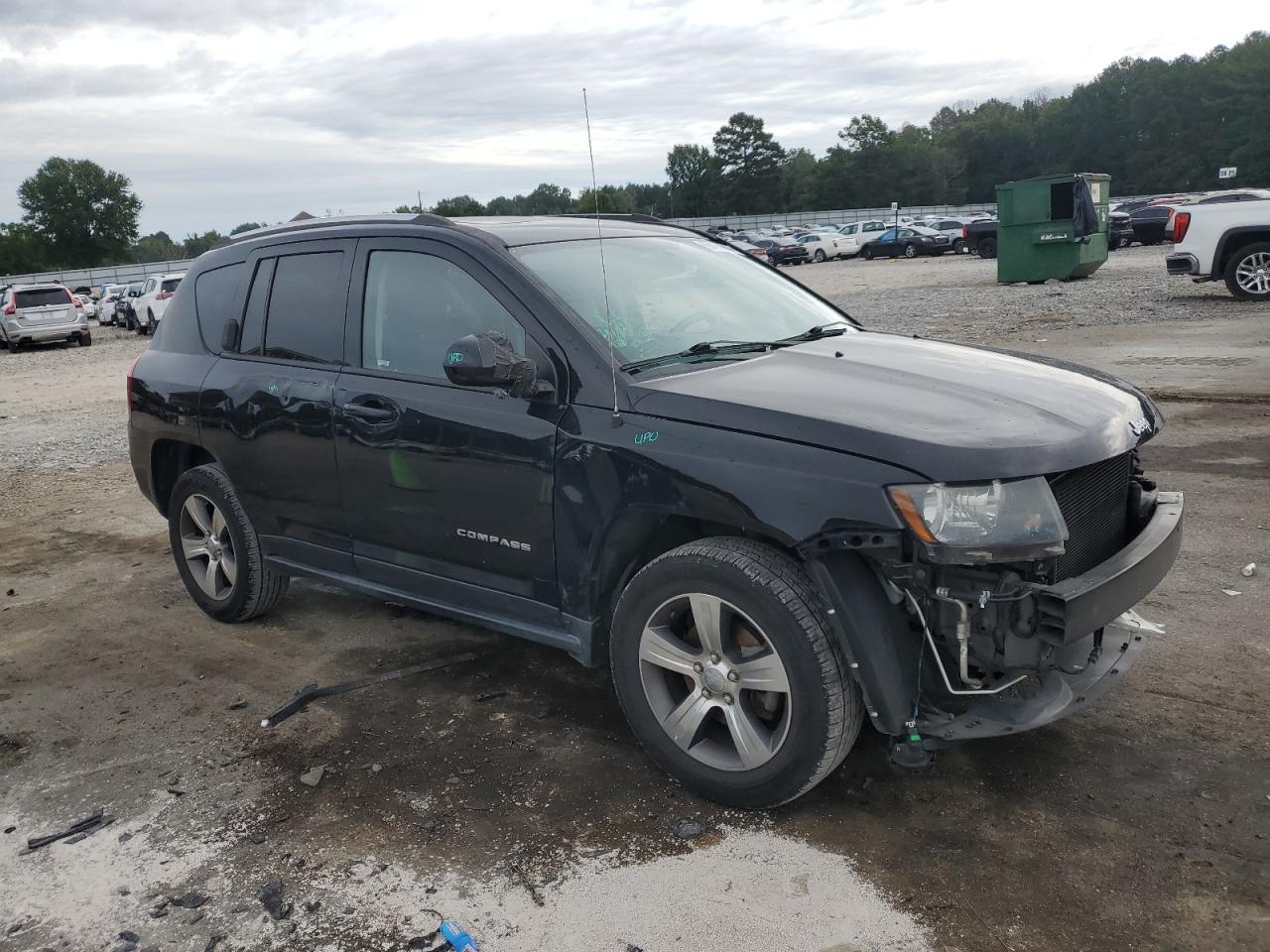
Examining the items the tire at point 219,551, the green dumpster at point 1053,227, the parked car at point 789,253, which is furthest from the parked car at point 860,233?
the tire at point 219,551

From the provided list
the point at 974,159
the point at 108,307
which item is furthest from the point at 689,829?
the point at 974,159

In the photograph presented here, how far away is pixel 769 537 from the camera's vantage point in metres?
3.25

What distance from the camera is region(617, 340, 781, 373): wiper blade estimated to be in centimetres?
368

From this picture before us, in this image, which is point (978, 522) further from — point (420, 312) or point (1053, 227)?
point (1053, 227)

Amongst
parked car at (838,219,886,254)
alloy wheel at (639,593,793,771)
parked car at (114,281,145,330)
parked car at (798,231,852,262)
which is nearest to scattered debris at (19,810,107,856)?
alloy wheel at (639,593,793,771)

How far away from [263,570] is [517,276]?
224 cm

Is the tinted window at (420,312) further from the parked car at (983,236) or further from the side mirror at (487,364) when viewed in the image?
the parked car at (983,236)

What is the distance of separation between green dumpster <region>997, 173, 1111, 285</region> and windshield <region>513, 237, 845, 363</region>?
721 inches

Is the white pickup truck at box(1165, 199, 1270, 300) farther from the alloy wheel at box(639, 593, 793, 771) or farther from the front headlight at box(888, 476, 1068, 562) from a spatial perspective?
the alloy wheel at box(639, 593, 793, 771)

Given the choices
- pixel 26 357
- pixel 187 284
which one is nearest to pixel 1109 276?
pixel 187 284

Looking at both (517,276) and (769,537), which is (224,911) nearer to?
(769,537)

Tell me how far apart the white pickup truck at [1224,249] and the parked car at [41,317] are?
25.5m

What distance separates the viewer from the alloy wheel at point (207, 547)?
17.3 ft

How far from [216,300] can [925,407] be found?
11.7 feet
